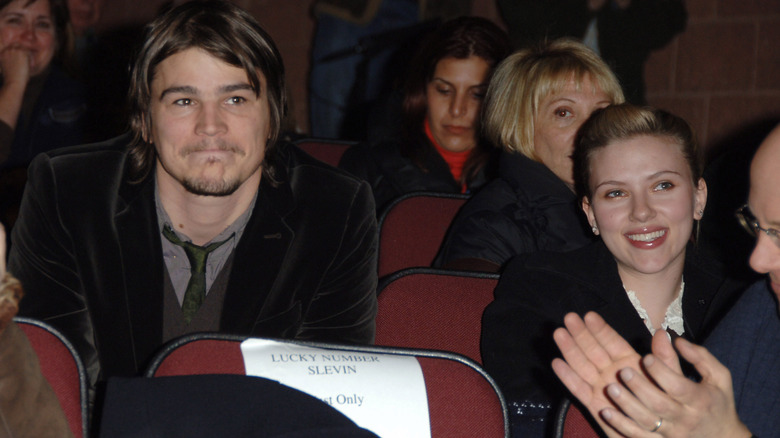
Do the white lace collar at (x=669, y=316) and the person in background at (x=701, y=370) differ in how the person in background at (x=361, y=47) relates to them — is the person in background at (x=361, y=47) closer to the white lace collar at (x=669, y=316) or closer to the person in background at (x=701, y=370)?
the white lace collar at (x=669, y=316)

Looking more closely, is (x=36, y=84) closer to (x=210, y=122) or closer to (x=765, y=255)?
(x=210, y=122)

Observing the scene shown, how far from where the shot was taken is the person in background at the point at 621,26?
387cm

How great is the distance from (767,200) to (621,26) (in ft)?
9.33

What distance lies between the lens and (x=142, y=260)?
174 cm

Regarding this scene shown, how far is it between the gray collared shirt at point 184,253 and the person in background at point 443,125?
3.37 ft

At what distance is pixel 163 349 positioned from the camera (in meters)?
1.22

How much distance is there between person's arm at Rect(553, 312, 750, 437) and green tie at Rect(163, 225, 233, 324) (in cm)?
89

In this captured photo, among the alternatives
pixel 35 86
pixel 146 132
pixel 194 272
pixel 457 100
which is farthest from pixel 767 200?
pixel 35 86

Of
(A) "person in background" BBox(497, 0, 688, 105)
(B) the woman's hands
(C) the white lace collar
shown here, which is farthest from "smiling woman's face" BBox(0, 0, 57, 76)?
(B) the woman's hands

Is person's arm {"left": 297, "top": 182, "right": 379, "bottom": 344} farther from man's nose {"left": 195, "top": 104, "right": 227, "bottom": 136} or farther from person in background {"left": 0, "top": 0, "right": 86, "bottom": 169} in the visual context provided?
person in background {"left": 0, "top": 0, "right": 86, "bottom": 169}

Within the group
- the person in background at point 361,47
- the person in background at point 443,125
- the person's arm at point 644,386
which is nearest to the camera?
the person's arm at point 644,386

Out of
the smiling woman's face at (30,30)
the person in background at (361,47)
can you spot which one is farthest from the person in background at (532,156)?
the smiling woman's face at (30,30)

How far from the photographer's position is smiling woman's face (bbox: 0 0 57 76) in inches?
135

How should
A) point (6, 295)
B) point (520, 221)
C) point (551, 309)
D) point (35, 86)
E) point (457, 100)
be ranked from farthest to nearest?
point (35, 86), point (457, 100), point (520, 221), point (551, 309), point (6, 295)
